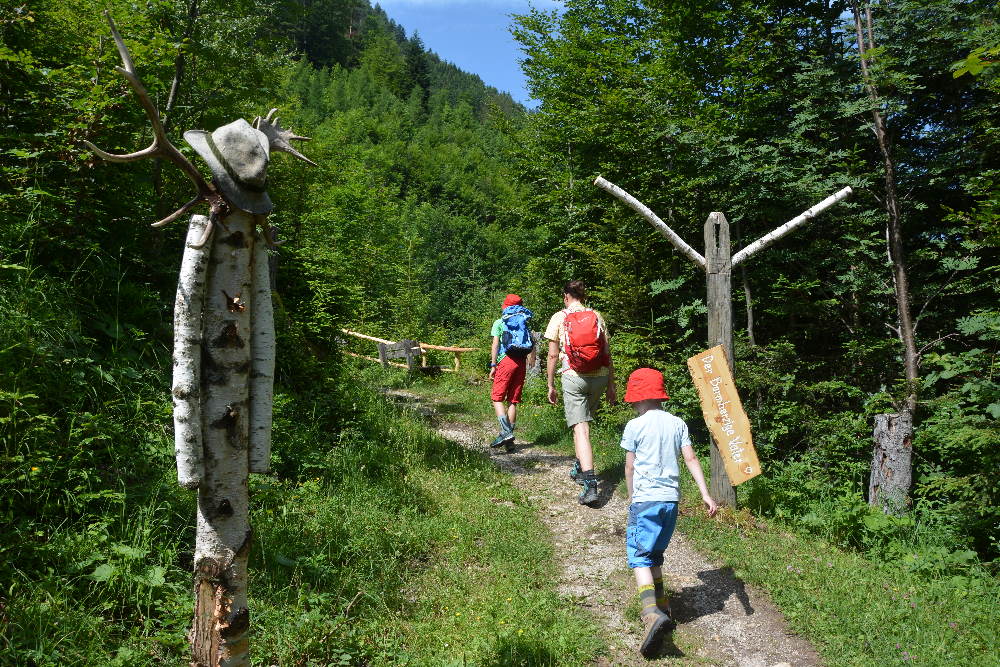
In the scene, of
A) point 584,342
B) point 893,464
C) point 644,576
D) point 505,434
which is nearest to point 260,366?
point 644,576

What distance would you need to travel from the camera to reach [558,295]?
12.4 m

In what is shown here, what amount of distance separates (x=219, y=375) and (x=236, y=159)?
73cm

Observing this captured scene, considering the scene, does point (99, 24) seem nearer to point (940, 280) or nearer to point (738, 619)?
point (738, 619)

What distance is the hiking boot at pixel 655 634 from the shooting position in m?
3.52

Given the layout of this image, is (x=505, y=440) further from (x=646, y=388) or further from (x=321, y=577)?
(x=321, y=577)

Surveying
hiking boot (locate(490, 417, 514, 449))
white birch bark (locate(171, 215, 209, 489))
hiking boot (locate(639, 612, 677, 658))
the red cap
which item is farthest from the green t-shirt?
white birch bark (locate(171, 215, 209, 489))

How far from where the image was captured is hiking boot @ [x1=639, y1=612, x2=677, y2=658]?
139 inches

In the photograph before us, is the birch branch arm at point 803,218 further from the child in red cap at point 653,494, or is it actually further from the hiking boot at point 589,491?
the hiking boot at point 589,491

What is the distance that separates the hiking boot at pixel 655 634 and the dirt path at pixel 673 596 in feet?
0.26

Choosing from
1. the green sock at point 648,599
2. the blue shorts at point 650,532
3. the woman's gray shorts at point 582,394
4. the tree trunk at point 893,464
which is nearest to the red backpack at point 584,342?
the woman's gray shorts at point 582,394

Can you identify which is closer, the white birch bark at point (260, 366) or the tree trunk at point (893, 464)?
the white birch bark at point (260, 366)

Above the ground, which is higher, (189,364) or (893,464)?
(189,364)

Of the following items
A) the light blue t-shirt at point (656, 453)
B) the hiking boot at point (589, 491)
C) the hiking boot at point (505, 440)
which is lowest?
the hiking boot at point (589, 491)

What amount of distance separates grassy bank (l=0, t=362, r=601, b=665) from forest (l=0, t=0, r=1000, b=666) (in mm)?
21
